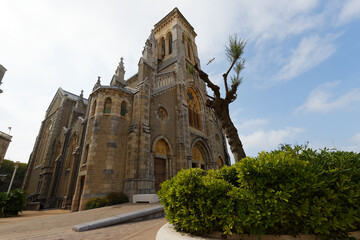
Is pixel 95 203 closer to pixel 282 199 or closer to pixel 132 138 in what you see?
pixel 132 138

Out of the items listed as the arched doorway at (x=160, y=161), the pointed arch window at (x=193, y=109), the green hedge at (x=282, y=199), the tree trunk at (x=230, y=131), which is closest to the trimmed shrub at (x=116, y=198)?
the arched doorway at (x=160, y=161)

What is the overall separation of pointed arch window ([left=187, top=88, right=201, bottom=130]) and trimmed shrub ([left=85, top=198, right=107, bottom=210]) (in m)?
11.7

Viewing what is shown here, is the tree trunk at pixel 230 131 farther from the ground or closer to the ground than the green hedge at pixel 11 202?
farther from the ground

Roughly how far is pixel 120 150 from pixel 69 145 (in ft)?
33.4

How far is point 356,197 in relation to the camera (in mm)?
2635

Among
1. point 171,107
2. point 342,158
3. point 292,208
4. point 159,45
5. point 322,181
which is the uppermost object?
point 159,45

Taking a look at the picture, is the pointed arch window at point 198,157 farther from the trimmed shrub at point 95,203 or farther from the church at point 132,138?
the trimmed shrub at point 95,203

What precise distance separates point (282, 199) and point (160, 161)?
11983mm

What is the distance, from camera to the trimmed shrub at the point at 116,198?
10.1 metres

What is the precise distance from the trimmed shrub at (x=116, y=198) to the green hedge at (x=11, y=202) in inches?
262

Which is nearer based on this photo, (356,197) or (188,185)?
(356,197)

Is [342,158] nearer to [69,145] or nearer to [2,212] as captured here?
[2,212]

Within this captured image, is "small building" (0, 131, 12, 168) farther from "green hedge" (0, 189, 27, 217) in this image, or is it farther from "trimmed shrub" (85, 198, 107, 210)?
"trimmed shrub" (85, 198, 107, 210)

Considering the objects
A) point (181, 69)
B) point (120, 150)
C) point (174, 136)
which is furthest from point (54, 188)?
point (181, 69)
